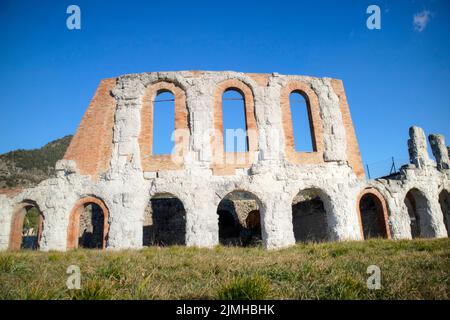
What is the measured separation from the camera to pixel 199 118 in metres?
11.2

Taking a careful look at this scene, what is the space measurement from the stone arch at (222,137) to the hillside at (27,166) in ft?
89.5

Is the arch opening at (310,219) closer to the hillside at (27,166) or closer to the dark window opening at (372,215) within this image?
the dark window opening at (372,215)

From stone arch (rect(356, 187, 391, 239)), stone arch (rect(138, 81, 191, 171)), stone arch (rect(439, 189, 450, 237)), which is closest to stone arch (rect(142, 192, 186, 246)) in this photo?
stone arch (rect(138, 81, 191, 171))

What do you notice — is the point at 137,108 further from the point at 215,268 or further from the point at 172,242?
the point at 215,268

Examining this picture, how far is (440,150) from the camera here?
13.5 metres

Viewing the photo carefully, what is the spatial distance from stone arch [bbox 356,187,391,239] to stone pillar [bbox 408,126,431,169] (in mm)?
2553

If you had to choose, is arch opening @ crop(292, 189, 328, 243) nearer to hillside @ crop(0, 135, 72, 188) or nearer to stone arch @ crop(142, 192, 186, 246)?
stone arch @ crop(142, 192, 186, 246)

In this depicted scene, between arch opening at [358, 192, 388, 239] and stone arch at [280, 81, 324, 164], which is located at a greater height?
stone arch at [280, 81, 324, 164]

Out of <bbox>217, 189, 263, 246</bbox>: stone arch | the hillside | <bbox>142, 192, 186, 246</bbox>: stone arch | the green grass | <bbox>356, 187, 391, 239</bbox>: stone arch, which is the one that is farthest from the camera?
the hillside

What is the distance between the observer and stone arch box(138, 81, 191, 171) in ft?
35.7

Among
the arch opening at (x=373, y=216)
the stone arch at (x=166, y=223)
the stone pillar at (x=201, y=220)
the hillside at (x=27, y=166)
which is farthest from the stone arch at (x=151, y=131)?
the hillside at (x=27, y=166)

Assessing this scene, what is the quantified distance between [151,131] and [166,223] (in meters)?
5.88

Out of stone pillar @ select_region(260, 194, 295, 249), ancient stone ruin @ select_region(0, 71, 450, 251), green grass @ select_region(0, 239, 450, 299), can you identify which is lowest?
green grass @ select_region(0, 239, 450, 299)
